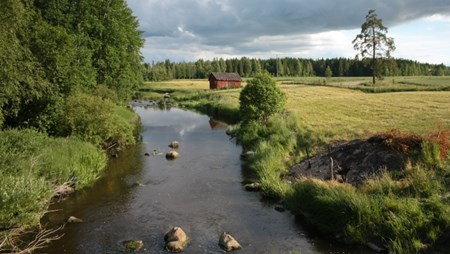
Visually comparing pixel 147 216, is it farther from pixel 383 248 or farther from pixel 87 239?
pixel 383 248

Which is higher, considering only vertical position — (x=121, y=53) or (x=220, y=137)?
(x=121, y=53)

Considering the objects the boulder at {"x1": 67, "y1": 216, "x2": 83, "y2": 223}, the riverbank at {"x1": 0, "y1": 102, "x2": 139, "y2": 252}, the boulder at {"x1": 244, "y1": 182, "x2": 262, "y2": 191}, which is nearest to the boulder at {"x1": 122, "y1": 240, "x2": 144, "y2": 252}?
the riverbank at {"x1": 0, "y1": 102, "x2": 139, "y2": 252}

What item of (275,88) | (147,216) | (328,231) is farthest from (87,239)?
(275,88)

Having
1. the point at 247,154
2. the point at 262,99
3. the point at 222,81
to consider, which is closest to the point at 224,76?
the point at 222,81

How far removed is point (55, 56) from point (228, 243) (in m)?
21.3

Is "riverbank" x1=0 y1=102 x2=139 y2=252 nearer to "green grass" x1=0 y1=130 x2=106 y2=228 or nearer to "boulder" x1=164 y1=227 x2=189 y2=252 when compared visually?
"green grass" x1=0 y1=130 x2=106 y2=228

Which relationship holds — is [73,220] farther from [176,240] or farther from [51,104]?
[51,104]

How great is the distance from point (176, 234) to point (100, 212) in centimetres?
572

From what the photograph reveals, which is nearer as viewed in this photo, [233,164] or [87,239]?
[87,239]

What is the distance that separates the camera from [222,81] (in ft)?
342

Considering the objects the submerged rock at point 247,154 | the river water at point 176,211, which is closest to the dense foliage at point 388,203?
the river water at point 176,211

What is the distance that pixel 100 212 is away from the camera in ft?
64.9

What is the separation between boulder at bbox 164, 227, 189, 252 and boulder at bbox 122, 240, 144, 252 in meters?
1.02

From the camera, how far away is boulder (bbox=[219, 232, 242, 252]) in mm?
15328
